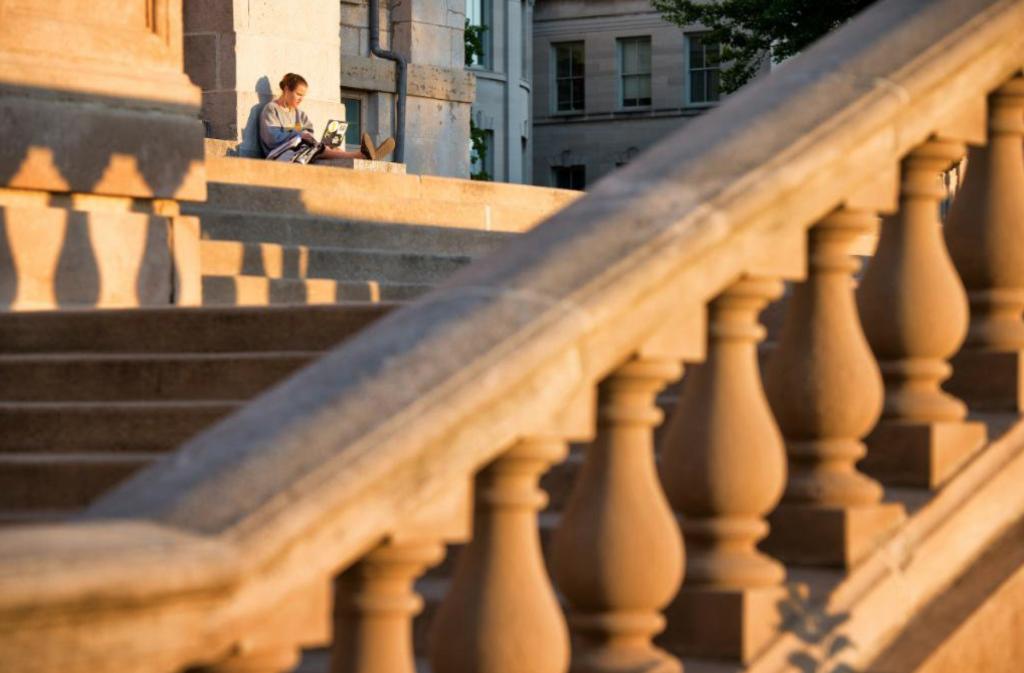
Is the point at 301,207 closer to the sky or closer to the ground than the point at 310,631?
closer to the sky

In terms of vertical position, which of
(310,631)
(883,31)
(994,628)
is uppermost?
(883,31)

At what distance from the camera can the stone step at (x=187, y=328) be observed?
5051 millimetres

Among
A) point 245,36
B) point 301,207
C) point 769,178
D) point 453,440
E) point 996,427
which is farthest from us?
point 245,36

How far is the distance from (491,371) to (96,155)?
452cm

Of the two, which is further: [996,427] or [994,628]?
[996,427]

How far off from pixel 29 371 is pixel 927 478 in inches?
104

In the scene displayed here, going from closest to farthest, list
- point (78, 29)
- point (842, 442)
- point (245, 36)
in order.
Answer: point (842, 442) → point (78, 29) → point (245, 36)

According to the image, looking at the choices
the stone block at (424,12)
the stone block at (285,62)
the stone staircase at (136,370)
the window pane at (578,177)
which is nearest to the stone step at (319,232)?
→ the stone staircase at (136,370)

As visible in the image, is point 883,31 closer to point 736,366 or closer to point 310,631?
point 736,366

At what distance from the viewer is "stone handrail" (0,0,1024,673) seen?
2.01 m

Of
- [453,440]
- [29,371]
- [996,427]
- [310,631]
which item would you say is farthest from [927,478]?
[29,371]

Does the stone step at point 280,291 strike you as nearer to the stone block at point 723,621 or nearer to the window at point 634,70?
the stone block at point 723,621

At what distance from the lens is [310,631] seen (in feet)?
7.27

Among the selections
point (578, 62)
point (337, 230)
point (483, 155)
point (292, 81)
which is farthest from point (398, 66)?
point (578, 62)
